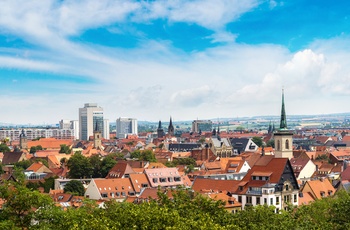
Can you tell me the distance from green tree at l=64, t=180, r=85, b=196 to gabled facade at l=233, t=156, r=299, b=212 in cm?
2713

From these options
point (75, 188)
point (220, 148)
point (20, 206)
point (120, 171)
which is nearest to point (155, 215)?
point (20, 206)

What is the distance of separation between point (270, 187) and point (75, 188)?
32.6m

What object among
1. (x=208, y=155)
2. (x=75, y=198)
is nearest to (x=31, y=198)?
(x=75, y=198)

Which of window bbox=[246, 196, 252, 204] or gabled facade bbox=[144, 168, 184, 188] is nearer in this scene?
window bbox=[246, 196, 252, 204]

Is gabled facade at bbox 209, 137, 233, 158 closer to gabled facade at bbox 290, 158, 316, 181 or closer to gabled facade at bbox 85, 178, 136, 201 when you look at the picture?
gabled facade at bbox 290, 158, 316, 181

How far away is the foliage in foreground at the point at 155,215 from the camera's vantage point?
Answer: 36906 millimetres

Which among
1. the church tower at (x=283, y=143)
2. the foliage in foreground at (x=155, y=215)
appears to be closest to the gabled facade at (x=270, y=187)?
the foliage in foreground at (x=155, y=215)

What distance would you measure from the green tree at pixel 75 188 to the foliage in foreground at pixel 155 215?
41.7m

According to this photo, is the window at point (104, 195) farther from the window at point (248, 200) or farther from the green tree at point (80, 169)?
the green tree at point (80, 169)

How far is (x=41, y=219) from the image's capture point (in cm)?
4575

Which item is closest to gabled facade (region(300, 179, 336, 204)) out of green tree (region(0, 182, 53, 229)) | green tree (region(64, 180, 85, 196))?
green tree (region(64, 180, 85, 196))

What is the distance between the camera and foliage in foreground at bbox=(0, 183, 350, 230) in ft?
121

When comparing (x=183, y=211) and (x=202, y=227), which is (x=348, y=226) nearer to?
(x=183, y=211)

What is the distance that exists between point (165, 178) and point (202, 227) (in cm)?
6790
